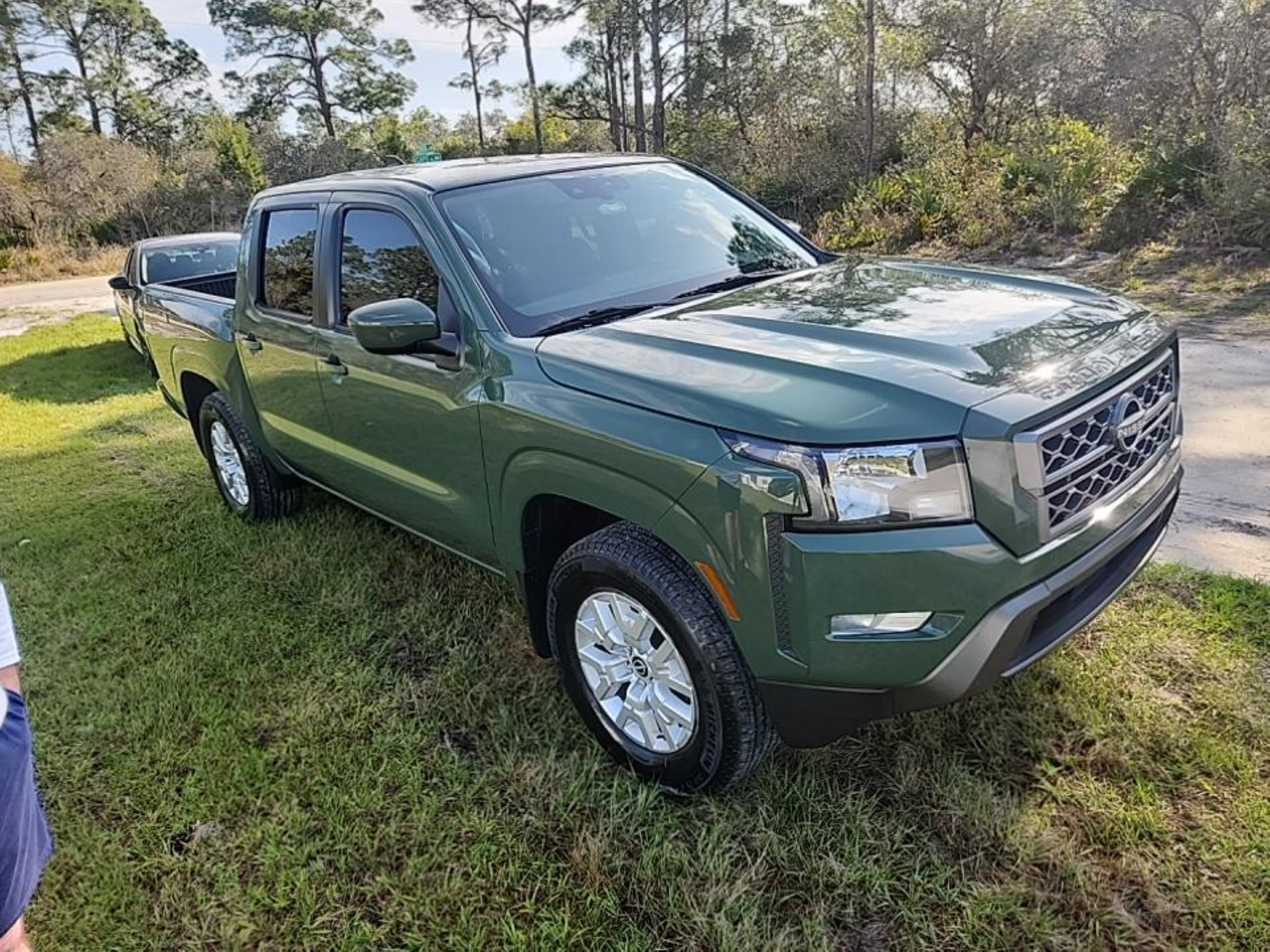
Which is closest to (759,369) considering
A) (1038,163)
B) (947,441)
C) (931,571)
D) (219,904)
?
(947,441)

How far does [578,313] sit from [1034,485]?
159cm

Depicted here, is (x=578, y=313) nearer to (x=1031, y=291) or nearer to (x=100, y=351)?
(x=1031, y=291)

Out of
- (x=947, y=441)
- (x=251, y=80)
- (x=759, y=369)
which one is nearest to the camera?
(x=947, y=441)

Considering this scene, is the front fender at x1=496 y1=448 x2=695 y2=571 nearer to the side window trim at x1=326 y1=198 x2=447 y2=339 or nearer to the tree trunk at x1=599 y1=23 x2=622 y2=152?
the side window trim at x1=326 y1=198 x2=447 y2=339

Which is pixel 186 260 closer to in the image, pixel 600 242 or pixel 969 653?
pixel 600 242

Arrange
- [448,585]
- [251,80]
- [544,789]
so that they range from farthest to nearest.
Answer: [251,80]
[448,585]
[544,789]

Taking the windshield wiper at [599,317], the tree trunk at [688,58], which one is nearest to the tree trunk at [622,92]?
the tree trunk at [688,58]

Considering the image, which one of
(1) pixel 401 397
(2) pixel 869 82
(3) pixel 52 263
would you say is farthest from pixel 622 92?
(1) pixel 401 397

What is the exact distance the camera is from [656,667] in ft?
8.51

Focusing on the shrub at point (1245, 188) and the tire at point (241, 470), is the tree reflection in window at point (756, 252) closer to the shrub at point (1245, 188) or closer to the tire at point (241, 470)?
the tire at point (241, 470)

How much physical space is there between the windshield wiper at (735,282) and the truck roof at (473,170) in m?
0.85

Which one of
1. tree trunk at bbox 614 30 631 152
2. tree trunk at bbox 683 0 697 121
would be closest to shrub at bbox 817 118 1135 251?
tree trunk at bbox 683 0 697 121

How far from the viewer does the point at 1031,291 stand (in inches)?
114

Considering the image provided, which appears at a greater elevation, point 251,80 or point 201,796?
point 251,80
